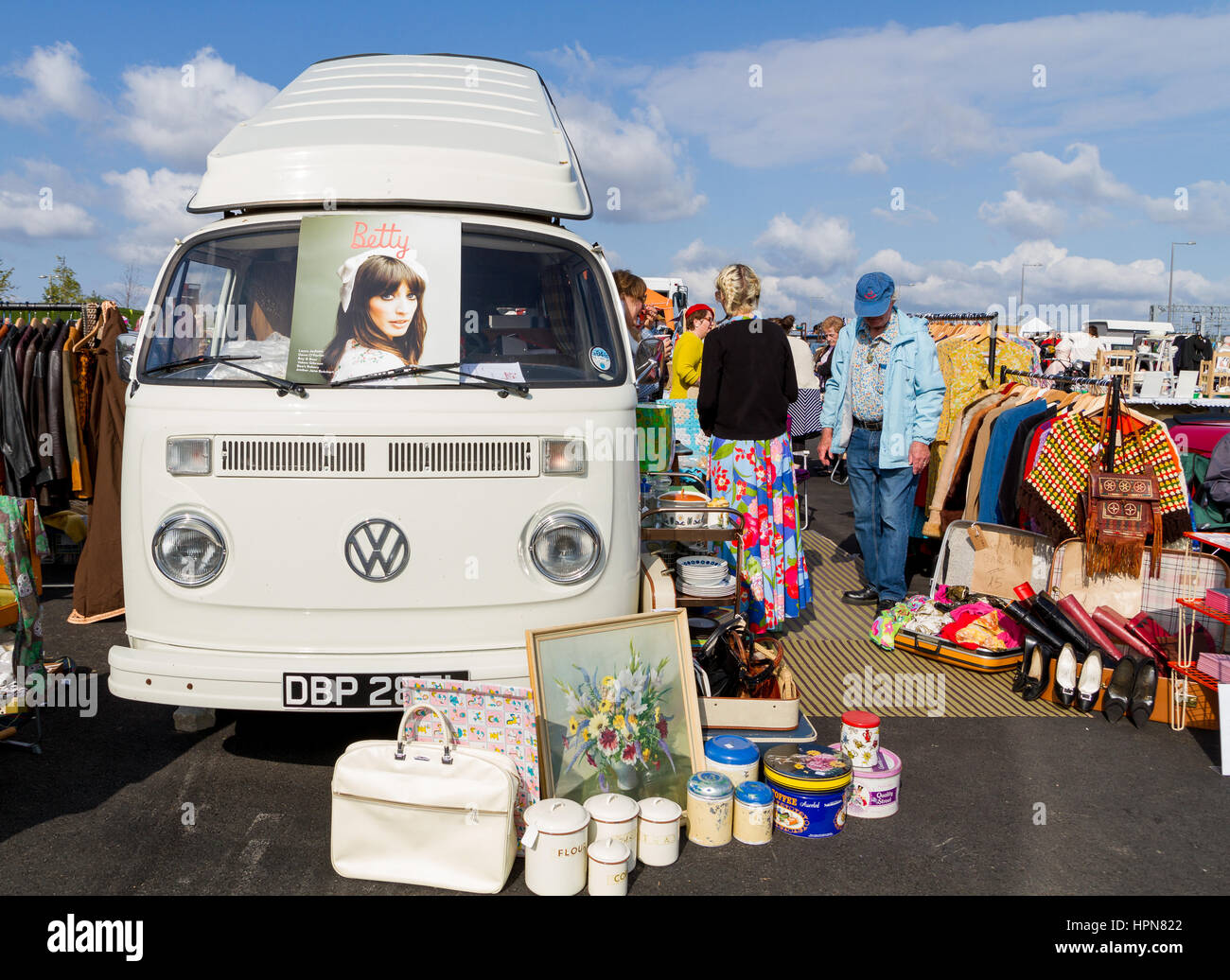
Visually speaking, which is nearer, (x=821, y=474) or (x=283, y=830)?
(x=283, y=830)

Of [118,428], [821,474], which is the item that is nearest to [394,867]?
[118,428]

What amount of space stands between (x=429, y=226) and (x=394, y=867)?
2415 millimetres

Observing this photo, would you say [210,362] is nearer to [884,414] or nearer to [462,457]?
[462,457]

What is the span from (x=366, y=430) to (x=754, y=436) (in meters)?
2.77

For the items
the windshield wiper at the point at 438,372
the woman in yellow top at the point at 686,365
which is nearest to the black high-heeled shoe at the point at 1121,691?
the windshield wiper at the point at 438,372

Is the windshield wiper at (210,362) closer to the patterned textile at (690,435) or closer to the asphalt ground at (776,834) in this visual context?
the asphalt ground at (776,834)

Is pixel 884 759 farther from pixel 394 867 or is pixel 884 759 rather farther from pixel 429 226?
pixel 429 226

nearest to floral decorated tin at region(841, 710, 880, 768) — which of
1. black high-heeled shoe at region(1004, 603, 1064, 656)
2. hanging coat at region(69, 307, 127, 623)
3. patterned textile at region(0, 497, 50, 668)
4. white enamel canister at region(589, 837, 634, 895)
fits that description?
white enamel canister at region(589, 837, 634, 895)

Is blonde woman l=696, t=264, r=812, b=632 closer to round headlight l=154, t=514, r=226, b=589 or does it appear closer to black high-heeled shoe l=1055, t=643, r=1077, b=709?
black high-heeled shoe l=1055, t=643, r=1077, b=709

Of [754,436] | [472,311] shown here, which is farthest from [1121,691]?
[472,311]

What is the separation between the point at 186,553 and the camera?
3.59 metres

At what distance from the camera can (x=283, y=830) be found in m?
3.56
